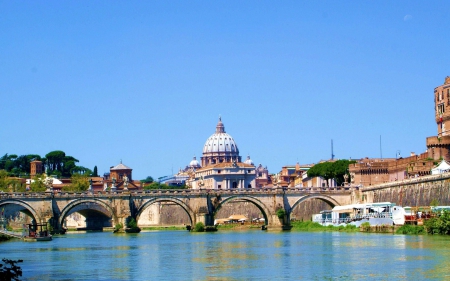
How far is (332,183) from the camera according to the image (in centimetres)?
13275

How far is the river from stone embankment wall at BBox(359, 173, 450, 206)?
29.0 ft

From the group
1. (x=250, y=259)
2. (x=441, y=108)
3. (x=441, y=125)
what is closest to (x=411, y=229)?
(x=250, y=259)

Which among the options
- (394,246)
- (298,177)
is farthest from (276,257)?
(298,177)

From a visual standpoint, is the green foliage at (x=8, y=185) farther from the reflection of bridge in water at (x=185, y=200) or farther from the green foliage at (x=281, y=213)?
the green foliage at (x=281, y=213)

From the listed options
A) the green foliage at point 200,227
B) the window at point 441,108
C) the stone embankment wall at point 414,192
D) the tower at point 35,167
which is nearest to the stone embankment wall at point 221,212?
the window at point 441,108

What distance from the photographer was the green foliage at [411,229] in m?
63.1

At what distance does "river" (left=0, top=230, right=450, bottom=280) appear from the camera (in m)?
39.9

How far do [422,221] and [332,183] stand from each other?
67.8m

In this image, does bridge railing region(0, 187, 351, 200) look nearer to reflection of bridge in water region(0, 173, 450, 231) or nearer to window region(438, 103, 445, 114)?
reflection of bridge in water region(0, 173, 450, 231)

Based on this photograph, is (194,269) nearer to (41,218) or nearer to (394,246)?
(394,246)

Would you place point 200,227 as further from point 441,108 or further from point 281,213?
point 441,108

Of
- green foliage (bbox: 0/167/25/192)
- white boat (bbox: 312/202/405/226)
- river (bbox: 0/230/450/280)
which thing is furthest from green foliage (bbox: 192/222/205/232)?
green foliage (bbox: 0/167/25/192)

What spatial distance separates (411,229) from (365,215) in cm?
1306

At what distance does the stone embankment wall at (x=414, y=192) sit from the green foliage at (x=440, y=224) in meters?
7.33
